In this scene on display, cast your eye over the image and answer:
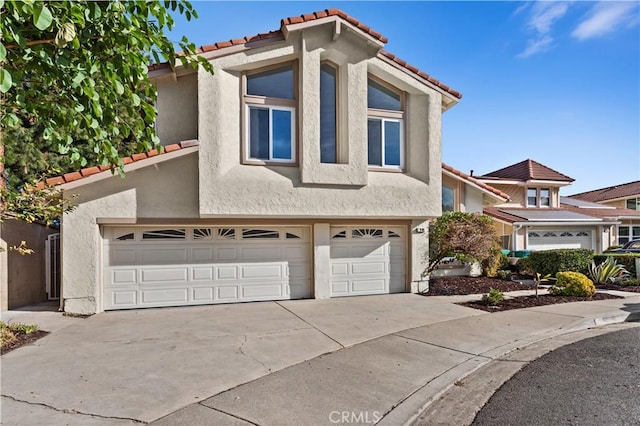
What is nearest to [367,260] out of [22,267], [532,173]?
[22,267]

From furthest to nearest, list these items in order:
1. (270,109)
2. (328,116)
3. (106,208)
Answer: (328,116), (270,109), (106,208)

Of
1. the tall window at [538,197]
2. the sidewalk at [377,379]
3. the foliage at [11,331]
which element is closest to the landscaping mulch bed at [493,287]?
the sidewalk at [377,379]

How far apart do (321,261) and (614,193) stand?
35.4 meters

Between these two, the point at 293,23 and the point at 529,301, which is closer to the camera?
the point at 293,23

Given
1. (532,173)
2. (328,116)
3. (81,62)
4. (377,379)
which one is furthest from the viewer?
(532,173)

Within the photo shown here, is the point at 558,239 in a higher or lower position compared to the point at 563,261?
higher

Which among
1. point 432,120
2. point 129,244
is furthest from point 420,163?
point 129,244

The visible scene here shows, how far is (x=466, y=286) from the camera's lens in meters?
12.5

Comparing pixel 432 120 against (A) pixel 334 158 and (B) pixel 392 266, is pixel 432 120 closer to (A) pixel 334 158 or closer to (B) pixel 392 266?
(A) pixel 334 158

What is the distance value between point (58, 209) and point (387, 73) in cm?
872

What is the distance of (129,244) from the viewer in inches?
370

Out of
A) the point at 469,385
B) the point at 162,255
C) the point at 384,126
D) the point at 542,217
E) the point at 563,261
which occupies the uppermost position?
the point at 384,126

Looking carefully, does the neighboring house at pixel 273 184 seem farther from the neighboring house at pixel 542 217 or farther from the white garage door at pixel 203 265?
the neighboring house at pixel 542 217

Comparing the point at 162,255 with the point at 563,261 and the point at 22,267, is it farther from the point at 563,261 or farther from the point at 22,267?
the point at 563,261
